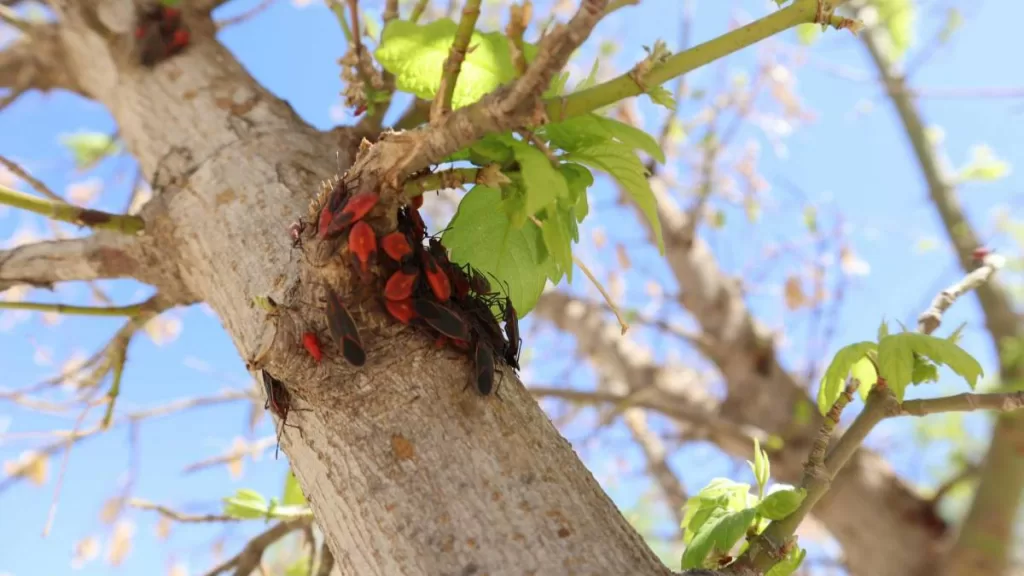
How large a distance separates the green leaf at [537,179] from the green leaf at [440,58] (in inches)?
9.1

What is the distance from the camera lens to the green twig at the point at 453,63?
0.92 metres

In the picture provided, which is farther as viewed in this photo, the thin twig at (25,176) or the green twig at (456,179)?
the thin twig at (25,176)

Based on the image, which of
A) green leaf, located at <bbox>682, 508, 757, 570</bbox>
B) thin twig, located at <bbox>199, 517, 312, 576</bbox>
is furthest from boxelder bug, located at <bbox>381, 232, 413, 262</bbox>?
thin twig, located at <bbox>199, 517, 312, 576</bbox>

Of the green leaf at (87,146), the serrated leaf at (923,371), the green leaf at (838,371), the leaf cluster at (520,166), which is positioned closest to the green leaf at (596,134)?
the leaf cluster at (520,166)

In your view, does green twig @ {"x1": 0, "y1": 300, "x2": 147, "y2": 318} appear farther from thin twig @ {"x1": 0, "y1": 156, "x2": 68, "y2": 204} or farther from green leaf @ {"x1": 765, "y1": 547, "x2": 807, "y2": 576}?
green leaf @ {"x1": 765, "y1": 547, "x2": 807, "y2": 576}

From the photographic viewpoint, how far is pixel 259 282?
1.36 metres

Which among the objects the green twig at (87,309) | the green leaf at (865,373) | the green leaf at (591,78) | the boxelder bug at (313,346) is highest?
the green twig at (87,309)

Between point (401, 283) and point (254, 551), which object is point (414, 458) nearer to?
point (401, 283)

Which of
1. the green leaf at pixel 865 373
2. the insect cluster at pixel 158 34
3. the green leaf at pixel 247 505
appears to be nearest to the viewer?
the green leaf at pixel 865 373

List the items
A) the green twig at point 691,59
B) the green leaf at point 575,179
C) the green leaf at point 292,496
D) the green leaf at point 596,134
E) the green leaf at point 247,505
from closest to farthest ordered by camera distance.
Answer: the green twig at point 691,59
the green leaf at point 596,134
the green leaf at point 575,179
the green leaf at point 247,505
the green leaf at point 292,496

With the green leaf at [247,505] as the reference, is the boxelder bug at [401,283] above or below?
above

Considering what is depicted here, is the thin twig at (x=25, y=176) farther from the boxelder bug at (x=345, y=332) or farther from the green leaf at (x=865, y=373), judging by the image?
the green leaf at (x=865, y=373)

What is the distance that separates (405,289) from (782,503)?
2.23 ft

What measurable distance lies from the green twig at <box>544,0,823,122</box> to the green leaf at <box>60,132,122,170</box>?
3.06 meters
